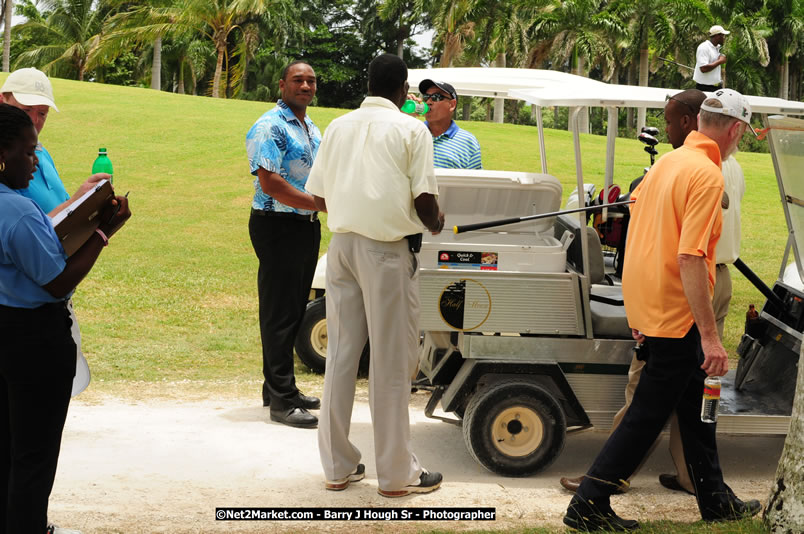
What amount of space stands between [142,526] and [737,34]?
155ft

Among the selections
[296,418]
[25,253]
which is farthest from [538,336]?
[25,253]

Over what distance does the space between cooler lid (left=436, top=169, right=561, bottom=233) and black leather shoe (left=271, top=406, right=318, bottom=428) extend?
1.52 metres

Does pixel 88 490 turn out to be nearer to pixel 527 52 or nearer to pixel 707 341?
pixel 707 341

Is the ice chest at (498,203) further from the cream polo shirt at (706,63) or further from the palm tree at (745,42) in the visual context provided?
the palm tree at (745,42)

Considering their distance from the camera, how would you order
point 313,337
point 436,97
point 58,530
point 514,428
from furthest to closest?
point 313,337, point 436,97, point 514,428, point 58,530

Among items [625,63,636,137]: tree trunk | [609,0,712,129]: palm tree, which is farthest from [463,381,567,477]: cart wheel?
[609,0,712,129]: palm tree

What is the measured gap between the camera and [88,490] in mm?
4742

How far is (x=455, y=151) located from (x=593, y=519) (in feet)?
10.7

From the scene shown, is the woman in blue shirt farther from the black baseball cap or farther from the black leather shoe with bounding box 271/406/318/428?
the black baseball cap

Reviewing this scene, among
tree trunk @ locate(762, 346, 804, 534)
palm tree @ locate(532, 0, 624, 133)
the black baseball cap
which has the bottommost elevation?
tree trunk @ locate(762, 346, 804, 534)

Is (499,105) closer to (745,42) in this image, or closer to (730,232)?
(745,42)

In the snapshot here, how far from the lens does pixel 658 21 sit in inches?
1713

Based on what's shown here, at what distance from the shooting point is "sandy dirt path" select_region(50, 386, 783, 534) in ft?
14.7

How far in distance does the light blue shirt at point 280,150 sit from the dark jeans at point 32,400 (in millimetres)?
2374
